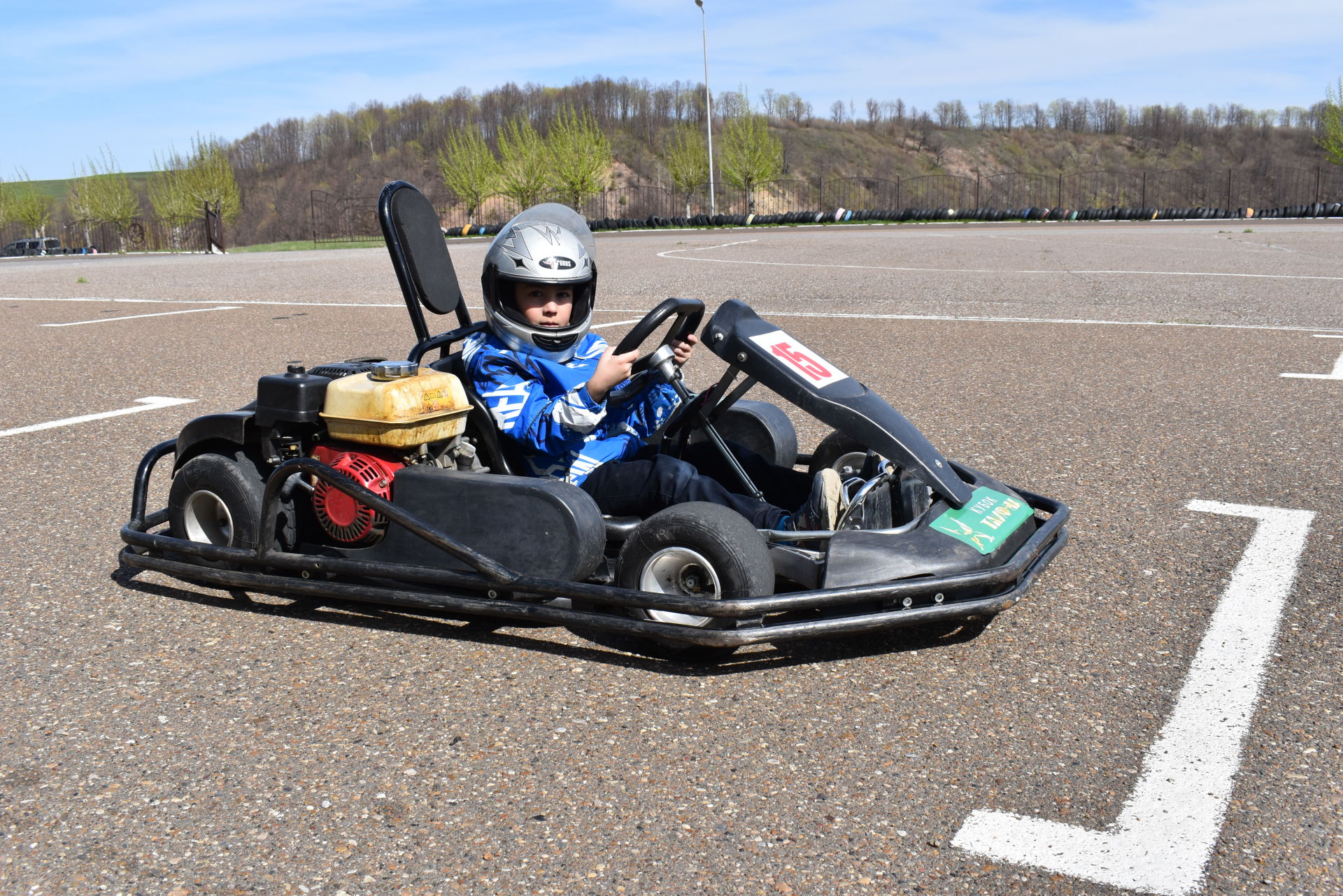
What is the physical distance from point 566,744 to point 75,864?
93cm

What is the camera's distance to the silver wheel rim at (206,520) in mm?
3451

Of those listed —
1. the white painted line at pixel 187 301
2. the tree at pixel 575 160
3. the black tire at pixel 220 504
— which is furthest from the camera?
the tree at pixel 575 160

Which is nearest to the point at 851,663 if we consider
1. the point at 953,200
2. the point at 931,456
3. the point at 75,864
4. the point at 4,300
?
the point at 931,456

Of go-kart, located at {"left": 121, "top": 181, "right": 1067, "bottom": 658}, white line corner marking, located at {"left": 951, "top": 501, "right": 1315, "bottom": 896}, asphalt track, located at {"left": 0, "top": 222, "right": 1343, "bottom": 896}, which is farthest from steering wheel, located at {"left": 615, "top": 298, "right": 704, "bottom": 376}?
white line corner marking, located at {"left": 951, "top": 501, "right": 1315, "bottom": 896}

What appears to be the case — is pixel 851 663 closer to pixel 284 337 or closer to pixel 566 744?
pixel 566 744

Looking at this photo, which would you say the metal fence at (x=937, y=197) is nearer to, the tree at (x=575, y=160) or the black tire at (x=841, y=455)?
→ the tree at (x=575, y=160)

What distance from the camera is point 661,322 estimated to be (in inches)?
128

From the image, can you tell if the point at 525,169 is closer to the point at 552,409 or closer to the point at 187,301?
the point at 187,301

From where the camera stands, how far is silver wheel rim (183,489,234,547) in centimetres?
345

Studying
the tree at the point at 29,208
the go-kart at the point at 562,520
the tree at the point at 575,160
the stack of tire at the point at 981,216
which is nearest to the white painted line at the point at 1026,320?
the go-kart at the point at 562,520

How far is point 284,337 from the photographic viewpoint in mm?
9539

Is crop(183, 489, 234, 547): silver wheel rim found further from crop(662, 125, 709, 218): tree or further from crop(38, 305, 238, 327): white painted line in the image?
crop(662, 125, 709, 218): tree

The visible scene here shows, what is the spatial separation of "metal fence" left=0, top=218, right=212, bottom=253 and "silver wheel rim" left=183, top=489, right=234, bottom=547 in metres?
48.8

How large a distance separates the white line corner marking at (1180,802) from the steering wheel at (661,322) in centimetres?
151
